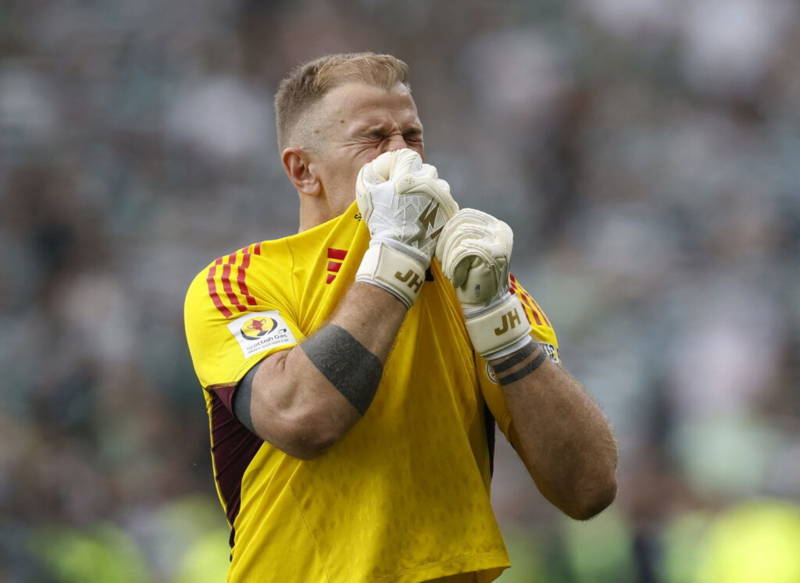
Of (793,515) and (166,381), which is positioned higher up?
(166,381)

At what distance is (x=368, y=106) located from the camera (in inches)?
120

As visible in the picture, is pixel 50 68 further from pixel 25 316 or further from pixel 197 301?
pixel 197 301

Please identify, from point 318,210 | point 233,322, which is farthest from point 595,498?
point 318,210

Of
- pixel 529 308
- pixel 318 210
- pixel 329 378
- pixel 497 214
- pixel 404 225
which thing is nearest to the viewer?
pixel 329 378

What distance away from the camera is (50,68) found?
27.1 feet

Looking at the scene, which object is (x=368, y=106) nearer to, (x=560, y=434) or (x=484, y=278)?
(x=484, y=278)

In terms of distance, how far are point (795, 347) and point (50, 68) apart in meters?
5.40

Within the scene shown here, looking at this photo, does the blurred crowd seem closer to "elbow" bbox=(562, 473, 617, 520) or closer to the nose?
"elbow" bbox=(562, 473, 617, 520)

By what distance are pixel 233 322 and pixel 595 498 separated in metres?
0.95

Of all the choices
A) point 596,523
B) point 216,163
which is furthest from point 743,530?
point 216,163

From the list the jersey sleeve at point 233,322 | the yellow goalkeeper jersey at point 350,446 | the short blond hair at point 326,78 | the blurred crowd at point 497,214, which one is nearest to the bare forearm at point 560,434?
the yellow goalkeeper jersey at point 350,446

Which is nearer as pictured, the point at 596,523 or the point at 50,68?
the point at 596,523

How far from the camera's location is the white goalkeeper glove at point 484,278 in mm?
2512

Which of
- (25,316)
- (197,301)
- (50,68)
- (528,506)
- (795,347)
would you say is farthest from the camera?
(50,68)
